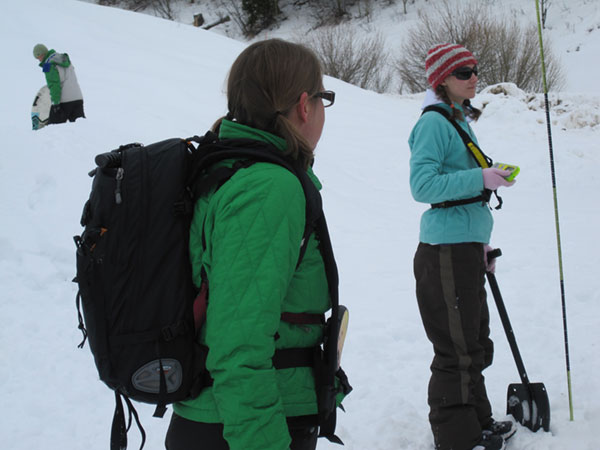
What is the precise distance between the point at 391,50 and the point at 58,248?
23669 millimetres

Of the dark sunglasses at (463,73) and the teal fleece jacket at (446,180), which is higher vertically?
the dark sunglasses at (463,73)

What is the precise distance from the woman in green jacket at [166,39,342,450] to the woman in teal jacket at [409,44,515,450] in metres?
1.02

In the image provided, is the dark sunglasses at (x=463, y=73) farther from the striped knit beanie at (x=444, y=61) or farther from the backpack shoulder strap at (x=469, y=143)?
the backpack shoulder strap at (x=469, y=143)

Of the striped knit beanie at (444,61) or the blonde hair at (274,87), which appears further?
the striped knit beanie at (444,61)

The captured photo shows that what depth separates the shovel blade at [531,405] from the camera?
2.66 metres

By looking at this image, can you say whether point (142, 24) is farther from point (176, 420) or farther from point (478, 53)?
point (176, 420)

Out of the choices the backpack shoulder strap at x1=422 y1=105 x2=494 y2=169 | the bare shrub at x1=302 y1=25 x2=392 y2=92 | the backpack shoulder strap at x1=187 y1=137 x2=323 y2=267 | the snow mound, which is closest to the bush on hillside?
the bare shrub at x1=302 y1=25 x2=392 y2=92

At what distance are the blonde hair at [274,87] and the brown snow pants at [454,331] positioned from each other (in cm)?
124

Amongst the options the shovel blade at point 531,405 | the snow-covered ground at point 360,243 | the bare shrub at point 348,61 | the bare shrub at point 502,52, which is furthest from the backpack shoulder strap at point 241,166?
the bare shrub at point 348,61

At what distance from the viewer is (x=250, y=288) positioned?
45.1 inches

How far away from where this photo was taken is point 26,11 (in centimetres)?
1711

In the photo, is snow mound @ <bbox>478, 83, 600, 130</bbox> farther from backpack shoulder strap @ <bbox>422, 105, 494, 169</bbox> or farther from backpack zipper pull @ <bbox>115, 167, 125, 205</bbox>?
backpack zipper pull @ <bbox>115, 167, 125, 205</bbox>

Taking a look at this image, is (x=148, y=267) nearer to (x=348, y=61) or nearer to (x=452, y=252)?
(x=452, y=252)

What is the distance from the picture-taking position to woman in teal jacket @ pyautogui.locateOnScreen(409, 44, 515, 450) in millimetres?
2354
